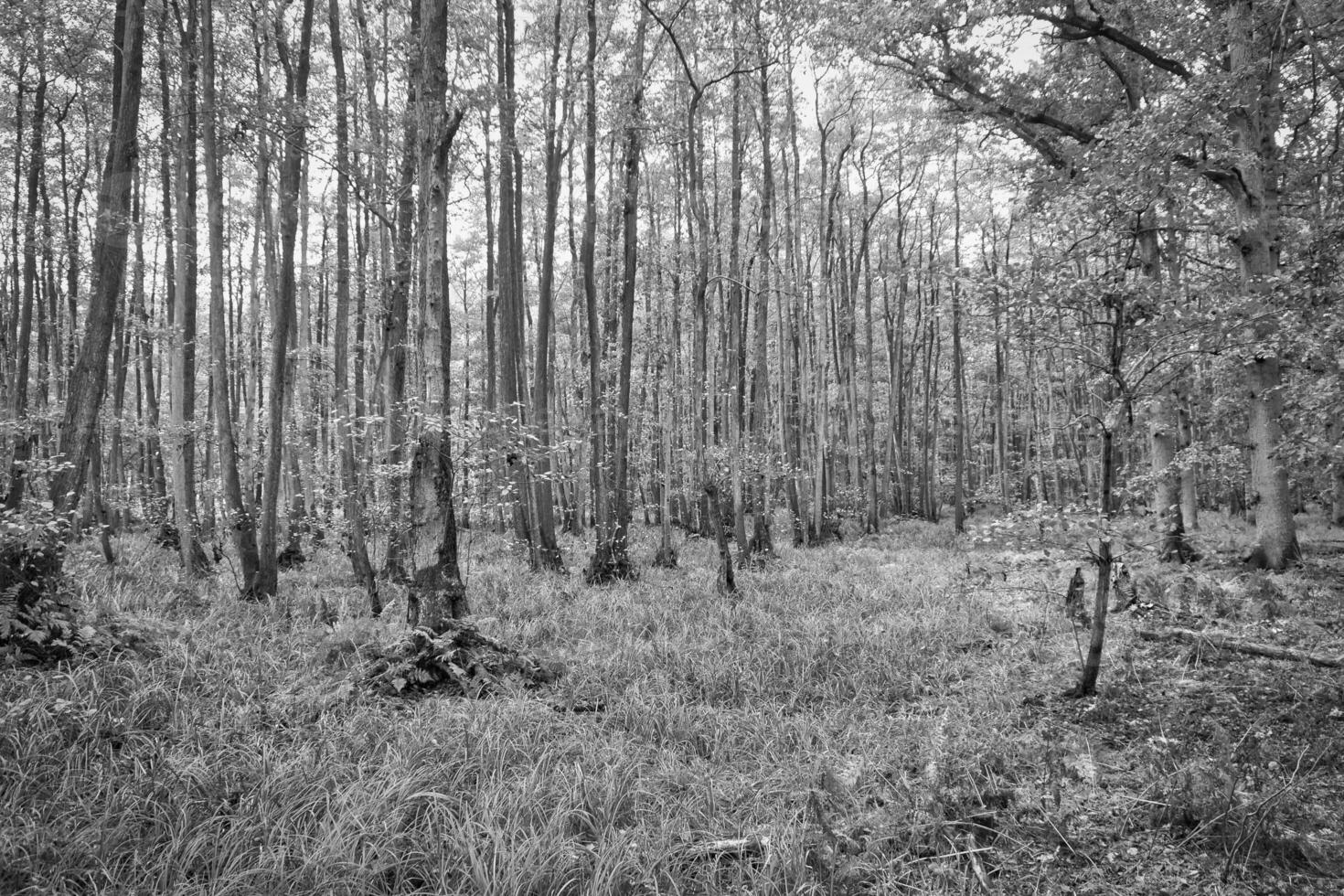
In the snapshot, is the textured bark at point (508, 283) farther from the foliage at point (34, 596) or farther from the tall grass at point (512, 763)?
the foliage at point (34, 596)

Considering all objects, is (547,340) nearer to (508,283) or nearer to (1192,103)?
(508,283)

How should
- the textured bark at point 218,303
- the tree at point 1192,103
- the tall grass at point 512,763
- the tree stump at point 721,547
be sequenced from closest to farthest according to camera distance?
the tall grass at point 512,763 < the tree at point 1192,103 < the textured bark at point 218,303 < the tree stump at point 721,547

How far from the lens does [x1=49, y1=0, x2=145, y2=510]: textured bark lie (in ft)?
16.2

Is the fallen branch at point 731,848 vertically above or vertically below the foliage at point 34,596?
below

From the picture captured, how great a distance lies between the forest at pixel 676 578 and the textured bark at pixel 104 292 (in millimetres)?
38

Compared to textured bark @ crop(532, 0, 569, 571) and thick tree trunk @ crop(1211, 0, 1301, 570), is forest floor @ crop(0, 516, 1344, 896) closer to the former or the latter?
thick tree trunk @ crop(1211, 0, 1301, 570)

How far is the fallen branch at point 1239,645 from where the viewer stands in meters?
4.59

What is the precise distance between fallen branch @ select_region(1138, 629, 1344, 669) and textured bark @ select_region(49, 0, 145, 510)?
9309 millimetres

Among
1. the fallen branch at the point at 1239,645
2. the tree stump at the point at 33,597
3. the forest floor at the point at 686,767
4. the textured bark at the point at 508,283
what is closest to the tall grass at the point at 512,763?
the forest floor at the point at 686,767

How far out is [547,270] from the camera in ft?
34.7

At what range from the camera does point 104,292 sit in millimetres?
5082

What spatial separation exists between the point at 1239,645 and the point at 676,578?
6680 mm

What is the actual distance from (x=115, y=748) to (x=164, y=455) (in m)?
17.7

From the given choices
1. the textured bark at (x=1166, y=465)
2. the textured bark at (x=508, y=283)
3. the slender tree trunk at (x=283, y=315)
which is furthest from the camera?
the textured bark at (x=508, y=283)
